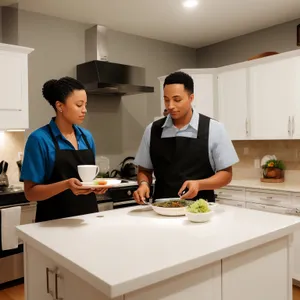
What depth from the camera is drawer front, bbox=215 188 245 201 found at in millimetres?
3789

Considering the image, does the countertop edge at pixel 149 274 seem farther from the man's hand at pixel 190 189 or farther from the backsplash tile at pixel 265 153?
the backsplash tile at pixel 265 153

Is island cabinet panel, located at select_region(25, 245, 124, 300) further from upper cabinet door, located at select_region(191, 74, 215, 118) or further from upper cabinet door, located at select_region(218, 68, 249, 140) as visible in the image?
upper cabinet door, located at select_region(191, 74, 215, 118)

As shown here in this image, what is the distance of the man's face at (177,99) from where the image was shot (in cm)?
191

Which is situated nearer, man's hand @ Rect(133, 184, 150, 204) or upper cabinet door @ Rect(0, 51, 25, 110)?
man's hand @ Rect(133, 184, 150, 204)

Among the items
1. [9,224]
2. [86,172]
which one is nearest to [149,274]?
[86,172]

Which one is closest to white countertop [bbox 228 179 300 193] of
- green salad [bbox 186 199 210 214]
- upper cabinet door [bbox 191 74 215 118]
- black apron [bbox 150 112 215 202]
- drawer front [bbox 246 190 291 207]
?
drawer front [bbox 246 190 291 207]

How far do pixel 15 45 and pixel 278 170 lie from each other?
118 inches

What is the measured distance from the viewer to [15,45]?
11.3 feet

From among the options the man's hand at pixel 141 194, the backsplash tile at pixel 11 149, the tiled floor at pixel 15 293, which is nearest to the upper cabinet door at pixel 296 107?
the tiled floor at pixel 15 293

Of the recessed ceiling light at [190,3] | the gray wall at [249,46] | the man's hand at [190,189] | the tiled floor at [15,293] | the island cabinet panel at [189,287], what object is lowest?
the tiled floor at [15,293]

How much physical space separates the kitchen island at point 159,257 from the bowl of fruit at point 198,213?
2cm

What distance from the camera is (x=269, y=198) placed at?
11.6ft

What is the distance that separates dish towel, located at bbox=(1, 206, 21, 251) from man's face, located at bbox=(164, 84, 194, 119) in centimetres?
184

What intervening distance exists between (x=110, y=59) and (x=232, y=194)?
2.14 m
